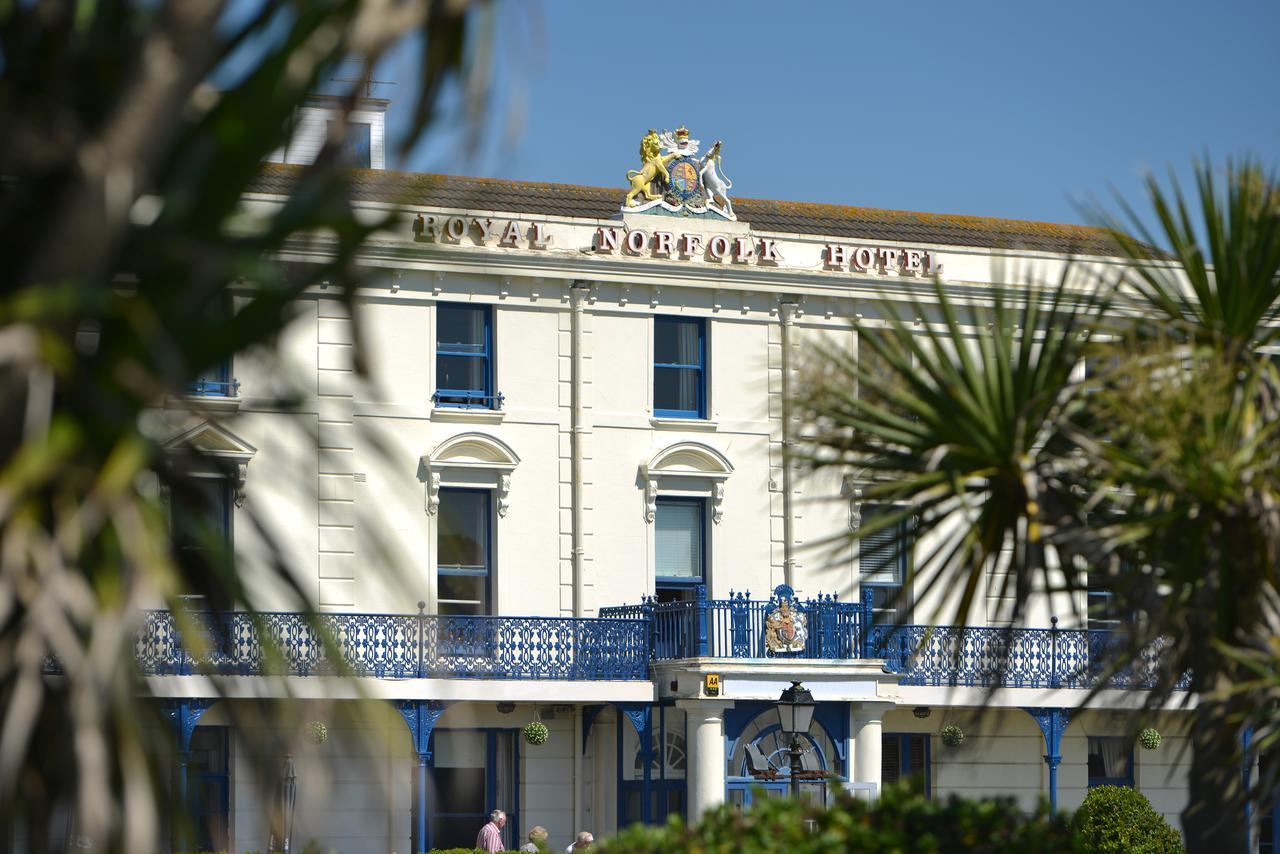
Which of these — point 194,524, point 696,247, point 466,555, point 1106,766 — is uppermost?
point 696,247

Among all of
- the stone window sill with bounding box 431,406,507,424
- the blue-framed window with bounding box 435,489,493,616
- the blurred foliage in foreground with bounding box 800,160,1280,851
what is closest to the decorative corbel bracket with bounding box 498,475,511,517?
the blue-framed window with bounding box 435,489,493,616

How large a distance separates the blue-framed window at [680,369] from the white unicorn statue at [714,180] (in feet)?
5.66

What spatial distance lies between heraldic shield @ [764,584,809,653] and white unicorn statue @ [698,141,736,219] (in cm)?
550

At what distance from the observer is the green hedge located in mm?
8688

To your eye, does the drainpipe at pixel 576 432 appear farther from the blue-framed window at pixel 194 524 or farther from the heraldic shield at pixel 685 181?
the blue-framed window at pixel 194 524

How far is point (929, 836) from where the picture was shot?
8.73 metres

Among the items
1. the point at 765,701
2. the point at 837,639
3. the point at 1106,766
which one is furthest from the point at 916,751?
the point at 765,701

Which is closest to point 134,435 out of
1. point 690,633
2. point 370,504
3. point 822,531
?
point 370,504

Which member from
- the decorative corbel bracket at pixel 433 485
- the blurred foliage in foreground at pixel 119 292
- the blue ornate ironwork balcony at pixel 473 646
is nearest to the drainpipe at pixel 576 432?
the blue ornate ironwork balcony at pixel 473 646

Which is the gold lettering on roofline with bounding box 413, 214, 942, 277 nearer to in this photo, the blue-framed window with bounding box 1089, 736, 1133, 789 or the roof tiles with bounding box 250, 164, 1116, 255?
the roof tiles with bounding box 250, 164, 1116, 255

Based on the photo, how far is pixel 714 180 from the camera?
2689 cm

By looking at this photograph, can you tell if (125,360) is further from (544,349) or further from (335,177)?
(544,349)

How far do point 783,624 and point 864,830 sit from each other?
16698 mm

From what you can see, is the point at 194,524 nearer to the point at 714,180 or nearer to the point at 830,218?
the point at 714,180
